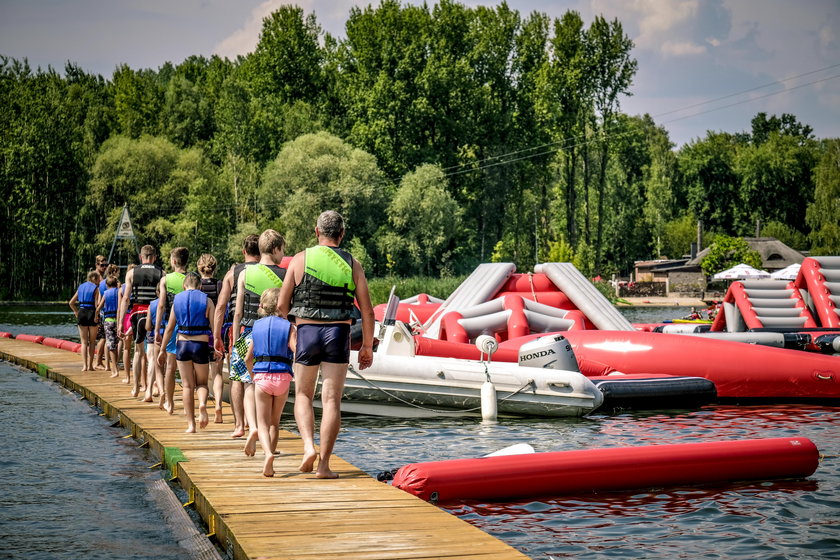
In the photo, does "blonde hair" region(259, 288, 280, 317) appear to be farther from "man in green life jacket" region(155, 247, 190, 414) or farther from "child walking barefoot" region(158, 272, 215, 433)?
"man in green life jacket" region(155, 247, 190, 414)

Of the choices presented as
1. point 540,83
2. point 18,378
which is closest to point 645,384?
point 18,378

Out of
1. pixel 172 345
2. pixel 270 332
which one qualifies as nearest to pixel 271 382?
pixel 270 332

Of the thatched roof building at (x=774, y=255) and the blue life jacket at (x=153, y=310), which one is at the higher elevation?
the thatched roof building at (x=774, y=255)

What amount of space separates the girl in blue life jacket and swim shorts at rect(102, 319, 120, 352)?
30.2ft

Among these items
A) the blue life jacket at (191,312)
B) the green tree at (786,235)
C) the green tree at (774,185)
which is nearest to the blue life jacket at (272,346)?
the blue life jacket at (191,312)

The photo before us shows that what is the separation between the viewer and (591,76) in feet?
222

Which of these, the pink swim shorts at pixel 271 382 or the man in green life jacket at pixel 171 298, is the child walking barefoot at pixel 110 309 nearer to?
the man in green life jacket at pixel 171 298

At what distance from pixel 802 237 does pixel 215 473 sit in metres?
87.4

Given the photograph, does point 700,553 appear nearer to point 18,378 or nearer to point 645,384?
point 645,384

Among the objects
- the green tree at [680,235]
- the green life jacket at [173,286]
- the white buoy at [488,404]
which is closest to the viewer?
the green life jacket at [173,286]

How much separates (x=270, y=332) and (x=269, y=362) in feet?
0.75

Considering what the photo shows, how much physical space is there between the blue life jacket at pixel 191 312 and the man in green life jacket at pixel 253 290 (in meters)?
1.53

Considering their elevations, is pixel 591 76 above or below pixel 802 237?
above

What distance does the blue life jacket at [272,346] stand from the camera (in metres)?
7.93
